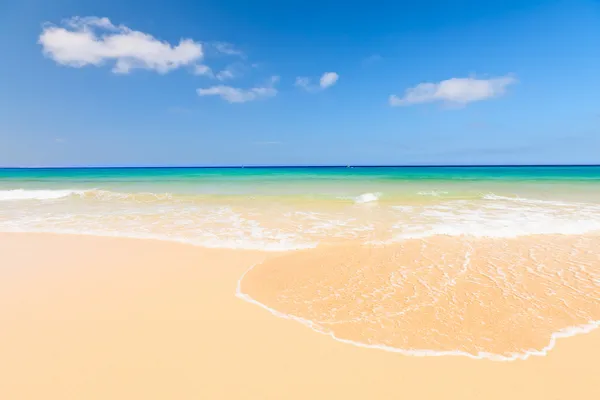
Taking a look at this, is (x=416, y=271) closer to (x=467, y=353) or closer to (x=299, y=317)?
(x=467, y=353)

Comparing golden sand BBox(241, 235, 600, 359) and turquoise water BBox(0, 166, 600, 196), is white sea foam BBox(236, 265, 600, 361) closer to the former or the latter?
golden sand BBox(241, 235, 600, 359)

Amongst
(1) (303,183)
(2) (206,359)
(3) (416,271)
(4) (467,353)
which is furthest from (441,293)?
(1) (303,183)

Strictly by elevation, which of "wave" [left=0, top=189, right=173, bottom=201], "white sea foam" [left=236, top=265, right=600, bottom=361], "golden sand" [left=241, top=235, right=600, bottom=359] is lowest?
"white sea foam" [left=236, top=265, right=600, bottom=361]

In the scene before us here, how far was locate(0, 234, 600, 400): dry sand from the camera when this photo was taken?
253 cm

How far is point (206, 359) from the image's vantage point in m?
2.89

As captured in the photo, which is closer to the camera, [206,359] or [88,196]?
[206,359]

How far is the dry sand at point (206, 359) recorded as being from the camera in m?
2.53

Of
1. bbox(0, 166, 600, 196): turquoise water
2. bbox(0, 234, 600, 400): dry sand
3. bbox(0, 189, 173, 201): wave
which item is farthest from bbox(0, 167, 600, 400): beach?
bbox(0, 166, 600, 196): turquoise water

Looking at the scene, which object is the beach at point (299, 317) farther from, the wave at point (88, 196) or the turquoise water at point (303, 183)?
the turquoise water at point (303, 183)

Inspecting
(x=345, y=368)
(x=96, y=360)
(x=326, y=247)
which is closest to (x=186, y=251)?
(x=326, y=247)

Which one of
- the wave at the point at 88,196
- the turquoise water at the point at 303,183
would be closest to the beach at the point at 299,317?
the wave at the point at 88,196

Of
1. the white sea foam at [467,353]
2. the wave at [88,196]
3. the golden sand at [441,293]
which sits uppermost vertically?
the wave at [88,196]

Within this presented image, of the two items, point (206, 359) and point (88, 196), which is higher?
point (88, 196)

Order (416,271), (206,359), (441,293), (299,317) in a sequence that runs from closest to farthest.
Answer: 1. (206,359)
2. (299,317)
3. (441,293)
4. (416,271)
